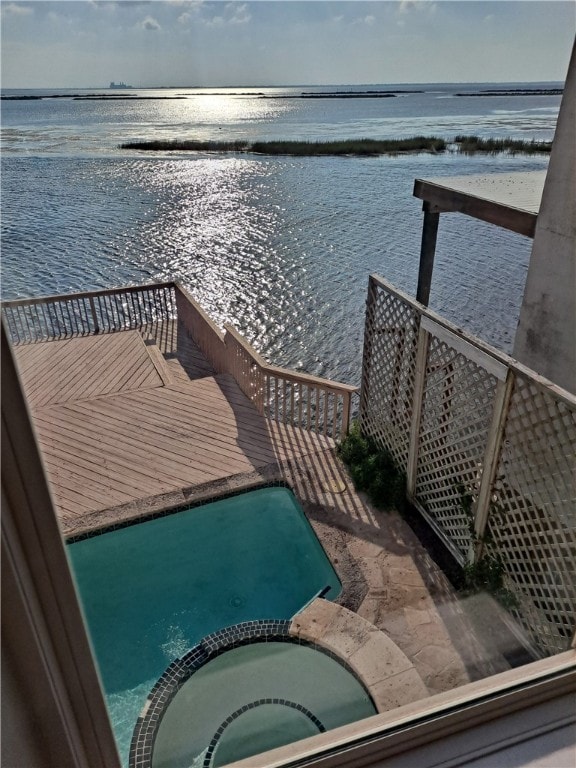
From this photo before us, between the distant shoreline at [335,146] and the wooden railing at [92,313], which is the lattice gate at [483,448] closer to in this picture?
the wooden railing at [92,313]

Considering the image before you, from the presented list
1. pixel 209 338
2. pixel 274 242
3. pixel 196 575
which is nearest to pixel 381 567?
pixel 196 575

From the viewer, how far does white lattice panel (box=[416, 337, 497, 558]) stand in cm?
313

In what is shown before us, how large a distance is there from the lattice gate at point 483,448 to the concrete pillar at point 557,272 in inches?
11.5

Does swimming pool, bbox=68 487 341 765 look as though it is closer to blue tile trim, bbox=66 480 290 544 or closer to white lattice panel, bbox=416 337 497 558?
blue tile trim, bbox=66 480 290 544

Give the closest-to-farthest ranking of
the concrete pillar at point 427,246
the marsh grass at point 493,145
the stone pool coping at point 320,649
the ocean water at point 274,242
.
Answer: the stone pool coping at point 320,649 < the concrete pillar at point 427,246 < the ocean water at point 274,242 < the marsh grass at point 493,145

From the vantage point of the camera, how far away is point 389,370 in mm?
4035

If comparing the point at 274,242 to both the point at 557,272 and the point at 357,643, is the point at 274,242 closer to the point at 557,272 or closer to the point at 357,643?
the point at 557,272

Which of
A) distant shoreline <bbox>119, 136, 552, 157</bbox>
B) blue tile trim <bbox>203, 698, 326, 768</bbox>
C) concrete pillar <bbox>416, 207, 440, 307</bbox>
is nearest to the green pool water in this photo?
blue tile trim <bbox>203, 698, 326, 768</bbox>

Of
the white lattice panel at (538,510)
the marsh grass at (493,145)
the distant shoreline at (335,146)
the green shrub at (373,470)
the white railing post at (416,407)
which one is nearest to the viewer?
the white lattice panel at (538,510)

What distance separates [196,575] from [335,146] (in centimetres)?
3137

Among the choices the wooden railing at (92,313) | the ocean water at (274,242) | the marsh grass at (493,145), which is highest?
the marsh grass at (493,145)

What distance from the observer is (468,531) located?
10.7 feet

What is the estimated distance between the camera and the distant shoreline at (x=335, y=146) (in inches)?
1002

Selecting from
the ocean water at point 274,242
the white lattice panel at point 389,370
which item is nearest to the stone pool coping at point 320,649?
the white lattice panel at point 389,370
